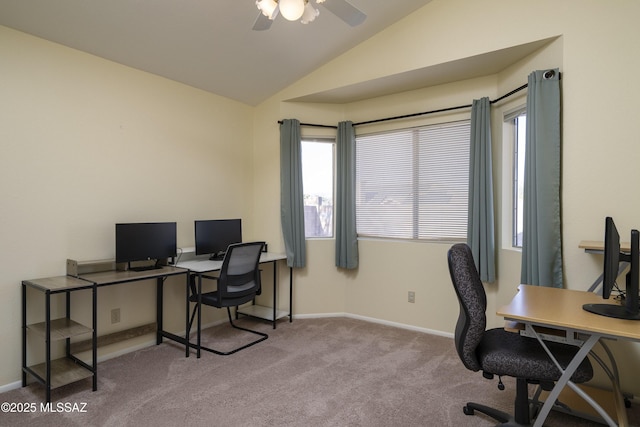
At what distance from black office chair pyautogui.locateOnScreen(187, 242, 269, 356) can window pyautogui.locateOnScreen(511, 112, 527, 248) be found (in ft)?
7.91

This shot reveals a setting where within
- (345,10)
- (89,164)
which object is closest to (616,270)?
(345,10)

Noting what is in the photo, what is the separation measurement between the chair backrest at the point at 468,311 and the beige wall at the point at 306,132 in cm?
120

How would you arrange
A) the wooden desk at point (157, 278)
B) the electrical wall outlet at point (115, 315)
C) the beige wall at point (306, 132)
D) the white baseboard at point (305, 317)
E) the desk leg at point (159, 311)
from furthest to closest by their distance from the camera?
1. the desk leg at point (159, 311)
2. the electrical wall outlet at point (115, 315)
3. the wooden desk at point (157, 278)
4. the white baseboard at point (305, 317)
5. the beige wall at point (306, 132)

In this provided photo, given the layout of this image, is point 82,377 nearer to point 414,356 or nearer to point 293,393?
point 293,393

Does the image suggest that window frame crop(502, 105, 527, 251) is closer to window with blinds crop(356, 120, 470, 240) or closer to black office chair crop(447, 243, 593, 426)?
window with blinds crop(356, 120, 470, 240)

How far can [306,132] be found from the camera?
14.2ft

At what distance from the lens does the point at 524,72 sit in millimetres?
2994

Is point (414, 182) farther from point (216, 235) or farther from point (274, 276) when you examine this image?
point (216, 235)

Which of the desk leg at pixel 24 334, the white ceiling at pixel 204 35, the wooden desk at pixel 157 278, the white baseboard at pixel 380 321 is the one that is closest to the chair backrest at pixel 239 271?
the wooden desk at pixel 157 278

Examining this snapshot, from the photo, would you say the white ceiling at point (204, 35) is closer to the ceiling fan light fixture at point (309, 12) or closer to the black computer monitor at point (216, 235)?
the ceiling fan light fixture at point (309, 12)

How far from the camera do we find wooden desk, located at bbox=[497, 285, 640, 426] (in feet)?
5.17

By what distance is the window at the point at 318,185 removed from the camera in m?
4.39

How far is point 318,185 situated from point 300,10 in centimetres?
264

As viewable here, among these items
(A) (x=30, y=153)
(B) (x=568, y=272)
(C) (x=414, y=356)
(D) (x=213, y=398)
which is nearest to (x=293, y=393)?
(D) (x=213, y=398)
